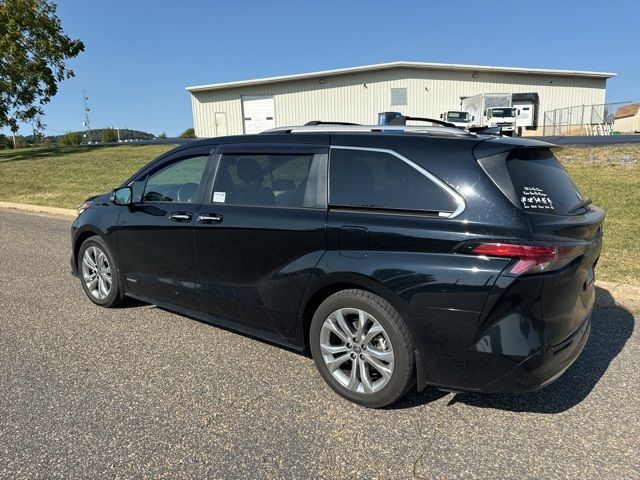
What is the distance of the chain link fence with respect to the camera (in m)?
34.6

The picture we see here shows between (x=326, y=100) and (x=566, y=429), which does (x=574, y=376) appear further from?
(x=326, y=100)

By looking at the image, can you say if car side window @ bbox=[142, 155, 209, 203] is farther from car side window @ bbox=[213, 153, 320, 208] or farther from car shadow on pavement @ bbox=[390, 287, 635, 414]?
car shadow on pavement @ bbox=[390, 287, 635, 414]

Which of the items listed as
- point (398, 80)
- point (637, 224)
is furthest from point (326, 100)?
point (637, 224)

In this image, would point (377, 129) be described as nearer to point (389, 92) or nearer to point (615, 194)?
point (615, 194)

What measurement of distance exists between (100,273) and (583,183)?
1024cm

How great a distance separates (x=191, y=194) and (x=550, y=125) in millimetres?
38660

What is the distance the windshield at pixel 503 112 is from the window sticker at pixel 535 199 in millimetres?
29326

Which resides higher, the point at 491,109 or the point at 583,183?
the point at 491,109

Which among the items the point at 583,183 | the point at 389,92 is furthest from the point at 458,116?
the point at 583,183

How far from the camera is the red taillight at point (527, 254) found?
258 centimetres

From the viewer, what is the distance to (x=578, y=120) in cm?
3681

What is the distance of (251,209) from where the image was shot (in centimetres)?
361

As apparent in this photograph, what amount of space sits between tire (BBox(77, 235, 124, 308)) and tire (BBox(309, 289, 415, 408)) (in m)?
2.38

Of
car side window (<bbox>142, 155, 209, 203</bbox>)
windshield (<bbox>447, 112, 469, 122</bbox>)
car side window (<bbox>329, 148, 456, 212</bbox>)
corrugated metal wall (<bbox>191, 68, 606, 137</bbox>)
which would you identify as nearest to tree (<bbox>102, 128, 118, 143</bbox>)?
corrugated metal wall (<bbox>191, 68, 606, 137</bbox>)
